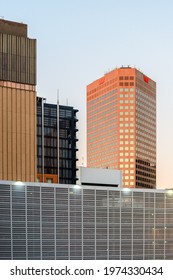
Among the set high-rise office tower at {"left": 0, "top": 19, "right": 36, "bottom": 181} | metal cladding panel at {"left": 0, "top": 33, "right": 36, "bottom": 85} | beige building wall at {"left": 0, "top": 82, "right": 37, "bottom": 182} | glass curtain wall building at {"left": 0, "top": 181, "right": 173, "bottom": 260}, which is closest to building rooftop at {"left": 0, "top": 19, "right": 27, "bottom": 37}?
high-rise office tower at {"left": 0, "top": 19, "right": 36, "bottom": 181}

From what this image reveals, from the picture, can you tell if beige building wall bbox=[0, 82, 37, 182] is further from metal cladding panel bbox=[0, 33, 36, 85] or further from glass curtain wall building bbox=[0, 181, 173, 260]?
glass curtain wall building bbox=[0, 181, 173, 260]

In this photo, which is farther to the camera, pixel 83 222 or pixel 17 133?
pixel 17 133

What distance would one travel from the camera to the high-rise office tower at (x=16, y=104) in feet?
408

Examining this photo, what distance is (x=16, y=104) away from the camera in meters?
127

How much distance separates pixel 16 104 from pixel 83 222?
146 feet

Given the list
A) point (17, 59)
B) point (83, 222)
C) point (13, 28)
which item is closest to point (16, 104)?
point (17, 59)

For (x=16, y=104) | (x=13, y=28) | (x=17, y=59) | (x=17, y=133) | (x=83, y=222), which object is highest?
(x=13, y=28)

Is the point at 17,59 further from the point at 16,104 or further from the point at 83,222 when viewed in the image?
the point at 83,222

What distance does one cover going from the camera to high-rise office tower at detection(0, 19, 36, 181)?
124m

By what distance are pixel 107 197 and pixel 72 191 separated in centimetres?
890

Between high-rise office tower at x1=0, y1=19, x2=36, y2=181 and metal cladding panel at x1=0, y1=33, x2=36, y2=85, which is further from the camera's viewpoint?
metal cladding panel at x1=0, y1=33, x2=36, y2=85

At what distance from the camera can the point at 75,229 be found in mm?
99375

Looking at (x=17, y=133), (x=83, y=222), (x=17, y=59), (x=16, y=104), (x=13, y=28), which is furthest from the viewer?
(x=13, y=28)
